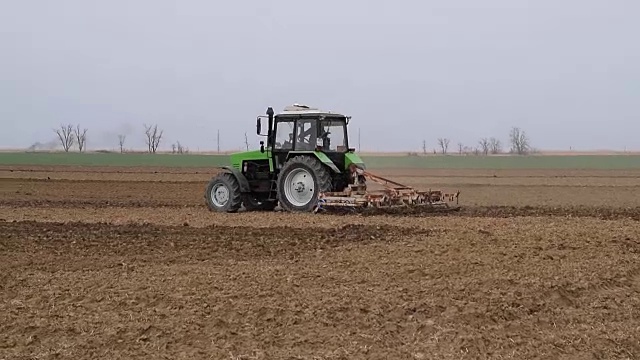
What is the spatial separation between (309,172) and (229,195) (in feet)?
7.43

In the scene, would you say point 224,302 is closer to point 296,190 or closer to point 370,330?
point 370,330

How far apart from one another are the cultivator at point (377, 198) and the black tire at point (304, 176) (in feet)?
1.04

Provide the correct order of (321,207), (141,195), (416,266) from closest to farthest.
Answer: (416,266) < (321,207) < (141,195)

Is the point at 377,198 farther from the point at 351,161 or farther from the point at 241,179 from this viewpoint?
the point at 241,179

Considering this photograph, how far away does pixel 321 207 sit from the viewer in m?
16.9

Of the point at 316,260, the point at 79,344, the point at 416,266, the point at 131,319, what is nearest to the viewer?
the point at 79,344

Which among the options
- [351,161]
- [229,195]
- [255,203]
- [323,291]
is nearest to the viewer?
[323,291]

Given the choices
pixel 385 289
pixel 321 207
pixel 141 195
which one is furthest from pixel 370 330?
pixel 141 195

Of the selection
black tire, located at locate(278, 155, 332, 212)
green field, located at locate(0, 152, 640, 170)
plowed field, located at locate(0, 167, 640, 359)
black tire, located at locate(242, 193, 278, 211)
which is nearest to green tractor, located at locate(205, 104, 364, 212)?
black tire, located at locate(278, 155, 332, 212)

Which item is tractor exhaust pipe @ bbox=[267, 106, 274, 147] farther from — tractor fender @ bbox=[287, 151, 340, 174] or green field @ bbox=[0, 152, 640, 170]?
green field @ bbox=[0, 152, 640, 170]

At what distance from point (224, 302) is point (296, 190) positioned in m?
9.65

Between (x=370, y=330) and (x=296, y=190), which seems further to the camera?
(x=296, y=190)

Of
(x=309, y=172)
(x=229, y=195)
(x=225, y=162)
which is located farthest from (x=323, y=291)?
(x=225, y=162)

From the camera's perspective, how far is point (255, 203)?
1916 centimetres
